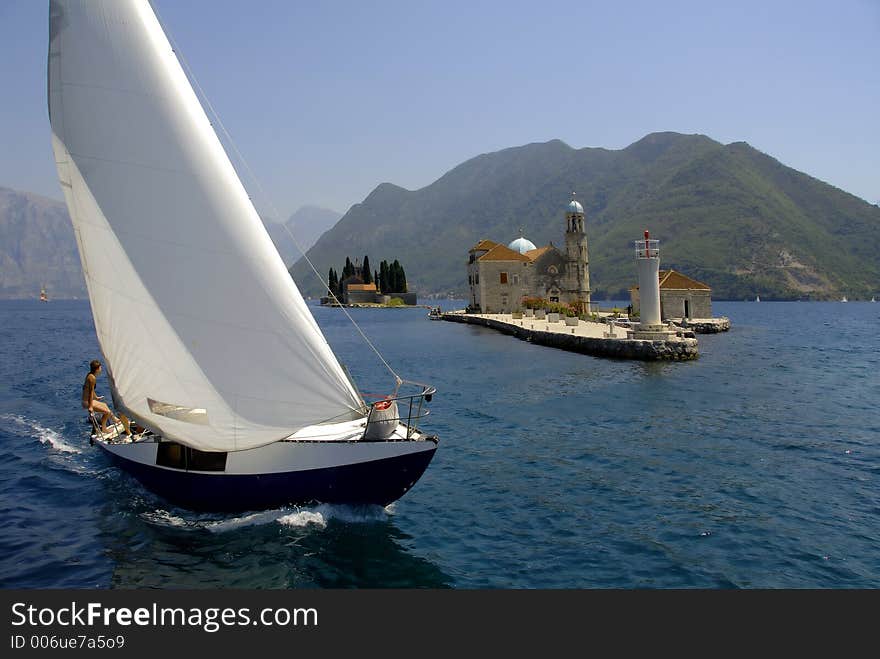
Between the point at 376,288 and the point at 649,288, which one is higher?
the point at 376,288

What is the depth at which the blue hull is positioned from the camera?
12.9m

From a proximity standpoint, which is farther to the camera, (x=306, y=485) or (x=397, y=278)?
(x=397, y=278)

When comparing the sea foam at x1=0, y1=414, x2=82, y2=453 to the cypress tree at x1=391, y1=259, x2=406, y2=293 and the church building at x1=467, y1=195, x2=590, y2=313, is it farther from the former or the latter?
the cypress tree at x1=391, y1=259, x2=406, y2=293

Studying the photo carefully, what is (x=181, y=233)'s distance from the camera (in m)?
11.8

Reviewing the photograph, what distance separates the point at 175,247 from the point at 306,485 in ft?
17.9

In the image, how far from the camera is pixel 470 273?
4156 inches

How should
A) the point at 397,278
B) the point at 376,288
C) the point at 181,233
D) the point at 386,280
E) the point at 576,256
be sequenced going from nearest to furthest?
the point at 181,233 → the point at 576,256 → the point at 386,280 → the point at 397,278 → the point at 376,288

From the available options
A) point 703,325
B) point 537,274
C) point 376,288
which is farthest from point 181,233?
point 376,288

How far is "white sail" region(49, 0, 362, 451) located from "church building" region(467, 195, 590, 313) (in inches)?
3257

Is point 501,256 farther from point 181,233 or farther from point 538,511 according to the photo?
point 181,233

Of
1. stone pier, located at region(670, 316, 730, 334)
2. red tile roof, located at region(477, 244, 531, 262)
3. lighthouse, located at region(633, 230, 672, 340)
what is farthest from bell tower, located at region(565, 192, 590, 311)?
lighthouse, located at region(633, 230, 672, 340)

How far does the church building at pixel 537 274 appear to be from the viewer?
9181 centimetres

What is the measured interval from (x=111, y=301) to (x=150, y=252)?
149 cm

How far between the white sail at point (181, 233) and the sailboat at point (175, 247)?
0.07 feet
